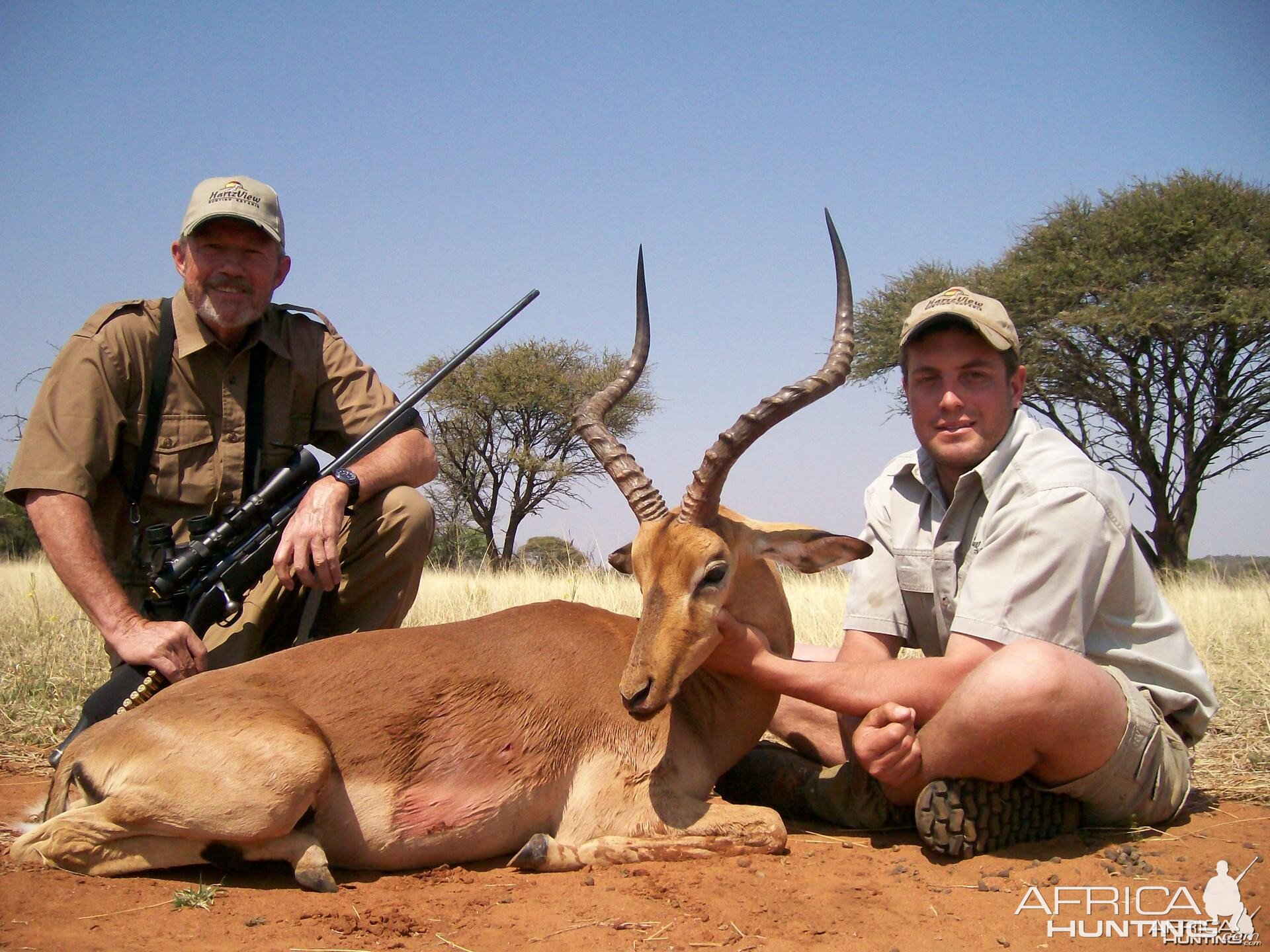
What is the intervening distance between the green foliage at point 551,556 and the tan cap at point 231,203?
551 cm

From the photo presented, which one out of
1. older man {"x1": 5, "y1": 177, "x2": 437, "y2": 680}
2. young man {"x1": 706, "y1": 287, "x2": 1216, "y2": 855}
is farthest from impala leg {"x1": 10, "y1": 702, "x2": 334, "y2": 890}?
young man {"x1": 706, "y1": 287, "x2": 1216, "y2": 855}

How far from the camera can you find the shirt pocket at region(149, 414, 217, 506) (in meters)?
5.50

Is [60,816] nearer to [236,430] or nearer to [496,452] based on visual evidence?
[236,430]

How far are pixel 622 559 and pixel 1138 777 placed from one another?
96.0 inches

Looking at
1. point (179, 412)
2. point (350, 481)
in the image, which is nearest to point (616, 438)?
point (350, 481)

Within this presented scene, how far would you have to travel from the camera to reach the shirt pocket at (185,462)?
5500 millimetres

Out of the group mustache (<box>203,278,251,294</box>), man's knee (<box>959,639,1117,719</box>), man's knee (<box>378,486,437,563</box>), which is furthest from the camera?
man's knee (<box>378,486,437,563</box>)

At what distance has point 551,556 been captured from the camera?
66.4ft

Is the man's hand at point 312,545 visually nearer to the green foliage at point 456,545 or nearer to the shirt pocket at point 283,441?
the shirt pocket at point 283,441

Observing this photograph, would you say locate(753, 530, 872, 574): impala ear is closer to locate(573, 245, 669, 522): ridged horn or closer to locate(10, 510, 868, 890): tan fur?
locate(10, 510, 868, 890): tan fur

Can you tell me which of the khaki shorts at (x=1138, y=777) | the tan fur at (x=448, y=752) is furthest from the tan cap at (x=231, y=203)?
the khaki shorts at (x=1138, y=777)

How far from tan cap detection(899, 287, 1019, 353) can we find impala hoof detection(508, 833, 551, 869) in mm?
2519

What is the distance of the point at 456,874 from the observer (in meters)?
3.96

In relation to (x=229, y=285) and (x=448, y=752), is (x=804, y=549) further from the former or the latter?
(x=229, y=285)
